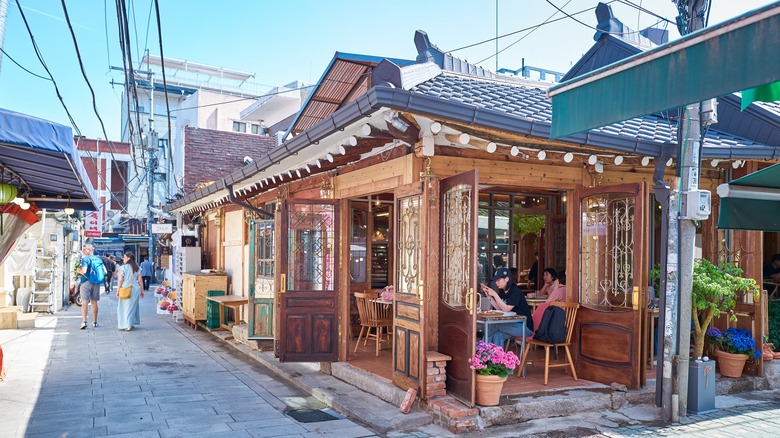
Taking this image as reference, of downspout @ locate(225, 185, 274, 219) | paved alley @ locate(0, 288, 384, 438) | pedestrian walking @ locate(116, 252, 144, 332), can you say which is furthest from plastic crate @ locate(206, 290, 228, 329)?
downspout @ locate(225, 185, 274, 219)

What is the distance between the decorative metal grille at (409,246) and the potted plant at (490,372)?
95 centimetres

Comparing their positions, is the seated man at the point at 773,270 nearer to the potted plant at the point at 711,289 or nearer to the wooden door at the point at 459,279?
the potted plant at the point at 711,289

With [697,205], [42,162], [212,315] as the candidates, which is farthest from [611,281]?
[212,315]

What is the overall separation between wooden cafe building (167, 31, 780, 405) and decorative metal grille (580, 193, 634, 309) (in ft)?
0.04

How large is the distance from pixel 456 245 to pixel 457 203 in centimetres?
43

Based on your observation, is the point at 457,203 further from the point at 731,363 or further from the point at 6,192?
the point at 6,192

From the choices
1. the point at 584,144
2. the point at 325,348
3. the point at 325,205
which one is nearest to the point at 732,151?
the point at 584,144

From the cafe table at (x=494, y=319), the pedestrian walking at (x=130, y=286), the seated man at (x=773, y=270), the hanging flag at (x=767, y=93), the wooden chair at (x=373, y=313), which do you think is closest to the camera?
A: the hanging flag at (x=767, y=93)

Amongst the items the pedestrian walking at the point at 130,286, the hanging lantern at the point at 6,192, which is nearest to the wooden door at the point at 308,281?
the hanging lantern at the point at 6,192

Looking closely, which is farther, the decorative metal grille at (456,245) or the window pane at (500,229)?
the window pane at (500,229)

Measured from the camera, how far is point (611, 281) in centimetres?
655

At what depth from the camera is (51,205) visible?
9.09 meters

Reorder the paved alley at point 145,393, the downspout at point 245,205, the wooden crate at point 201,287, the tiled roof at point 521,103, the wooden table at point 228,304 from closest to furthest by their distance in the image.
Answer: the paved alley at point 145,393 < the tiled roof at point 521,103 < the downspout at point 245,205 < the wooden table at point 228,304 < the wooden crate at point 201,287

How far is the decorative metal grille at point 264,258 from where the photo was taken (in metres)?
9.58
